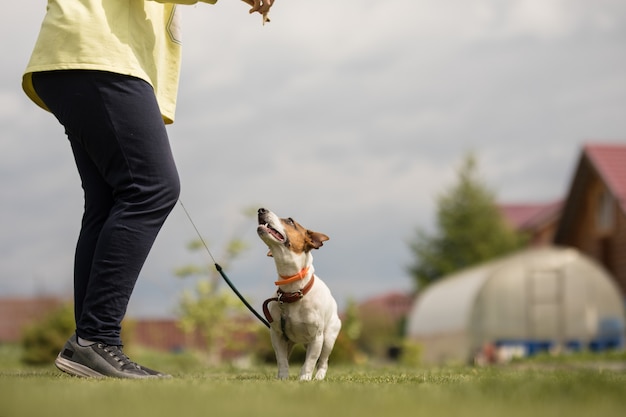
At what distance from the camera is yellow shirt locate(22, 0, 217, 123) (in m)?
3.79

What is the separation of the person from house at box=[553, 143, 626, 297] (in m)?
18.7

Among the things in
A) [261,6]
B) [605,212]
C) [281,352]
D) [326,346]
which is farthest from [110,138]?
[605,212]

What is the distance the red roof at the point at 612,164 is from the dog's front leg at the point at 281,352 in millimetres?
18000

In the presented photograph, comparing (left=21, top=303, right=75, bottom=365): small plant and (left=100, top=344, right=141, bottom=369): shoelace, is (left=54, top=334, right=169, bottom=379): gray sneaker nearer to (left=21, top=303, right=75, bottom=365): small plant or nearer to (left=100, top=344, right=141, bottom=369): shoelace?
(left=100, top=344, right=141, bottom=369): shoelace

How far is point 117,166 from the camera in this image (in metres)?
3.84

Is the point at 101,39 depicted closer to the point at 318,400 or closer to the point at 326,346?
the point at 326,346

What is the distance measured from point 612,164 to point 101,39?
66.2 feet

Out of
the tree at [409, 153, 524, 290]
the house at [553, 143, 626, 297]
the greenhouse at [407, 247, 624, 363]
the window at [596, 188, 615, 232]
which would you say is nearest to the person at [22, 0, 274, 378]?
the greenhouse at [407, 247, 624, 363]

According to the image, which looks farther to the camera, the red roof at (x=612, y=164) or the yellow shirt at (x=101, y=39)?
the red roof at (x=612, y=164)

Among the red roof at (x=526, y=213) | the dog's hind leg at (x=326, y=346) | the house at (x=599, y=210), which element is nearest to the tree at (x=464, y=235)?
the red roof at (x=526, y=213)

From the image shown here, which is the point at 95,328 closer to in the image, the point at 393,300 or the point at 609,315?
the point at 609,315

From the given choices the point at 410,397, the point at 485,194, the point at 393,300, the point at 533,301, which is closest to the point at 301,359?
the point at 410,397

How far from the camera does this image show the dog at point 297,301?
13.9ft

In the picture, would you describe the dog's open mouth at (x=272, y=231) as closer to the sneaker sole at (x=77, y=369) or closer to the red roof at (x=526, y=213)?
the sneaker sole at (x=77, y=369)
